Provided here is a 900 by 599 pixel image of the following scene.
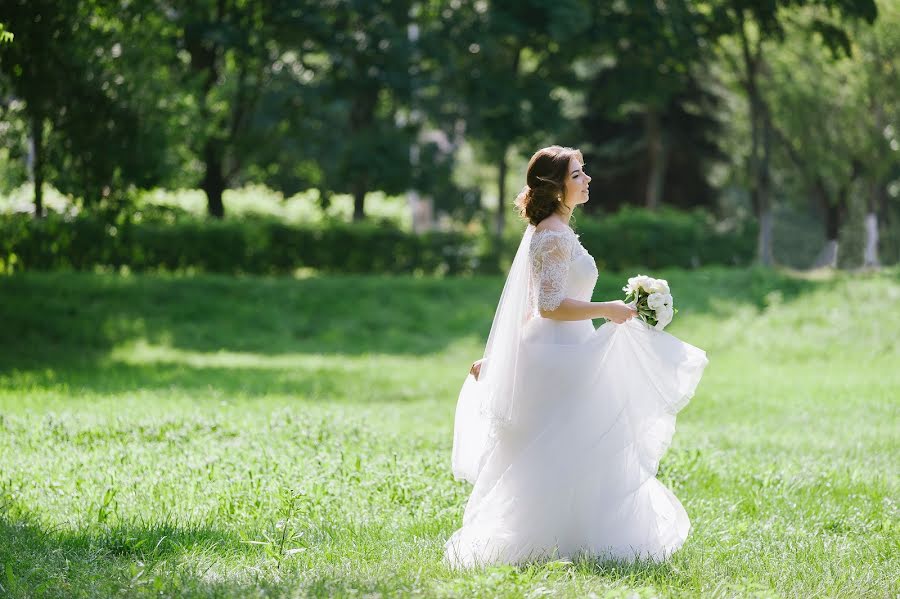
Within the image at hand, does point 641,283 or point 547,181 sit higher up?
point 547,181

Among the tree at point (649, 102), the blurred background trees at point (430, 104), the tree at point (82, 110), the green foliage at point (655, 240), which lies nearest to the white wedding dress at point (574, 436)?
the blurred background trees at point (430, 104)

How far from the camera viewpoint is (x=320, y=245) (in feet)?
94.1

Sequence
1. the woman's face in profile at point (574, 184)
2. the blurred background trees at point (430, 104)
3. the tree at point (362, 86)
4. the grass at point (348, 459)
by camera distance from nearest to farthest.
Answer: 1. the grass at point (348, 459)
2. the woman's face in profile at point (574, 184)
3. the blurred background trees at point (430, 104)
4. the tree at point (362, 86)

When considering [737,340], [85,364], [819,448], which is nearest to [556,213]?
[819,448]

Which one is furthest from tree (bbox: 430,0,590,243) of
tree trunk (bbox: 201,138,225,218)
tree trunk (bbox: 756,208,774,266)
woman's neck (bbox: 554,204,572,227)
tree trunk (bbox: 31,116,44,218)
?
woman's neck (bbox: 554,204,572,227)

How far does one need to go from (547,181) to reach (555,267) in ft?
1.77

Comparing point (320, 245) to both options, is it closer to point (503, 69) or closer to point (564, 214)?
point (503, 69)

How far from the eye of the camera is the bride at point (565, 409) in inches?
246

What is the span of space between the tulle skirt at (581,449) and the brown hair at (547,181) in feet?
2.23

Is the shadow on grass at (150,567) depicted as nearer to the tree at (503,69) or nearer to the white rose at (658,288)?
the white rose at (658,288)

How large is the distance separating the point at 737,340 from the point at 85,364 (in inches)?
491

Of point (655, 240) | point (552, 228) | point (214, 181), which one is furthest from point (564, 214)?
point (214, 181)

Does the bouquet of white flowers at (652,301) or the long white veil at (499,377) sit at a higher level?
the bouquet of white flowers at (652,301)

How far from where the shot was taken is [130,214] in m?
20.9
